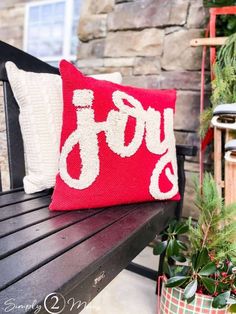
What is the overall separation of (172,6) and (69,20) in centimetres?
176

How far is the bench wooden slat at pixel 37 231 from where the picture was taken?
61cm

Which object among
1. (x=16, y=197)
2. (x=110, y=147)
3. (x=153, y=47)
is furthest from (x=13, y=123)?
(x=153, y=47)

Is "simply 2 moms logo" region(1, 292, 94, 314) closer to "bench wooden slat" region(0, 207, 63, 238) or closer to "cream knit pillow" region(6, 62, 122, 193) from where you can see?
"bench wooden slat" region(0, 207, 63, 238)

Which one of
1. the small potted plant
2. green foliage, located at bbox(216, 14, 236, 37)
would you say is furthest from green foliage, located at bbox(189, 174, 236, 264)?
green foliage, located at bbox(216, 14, 236, 37)

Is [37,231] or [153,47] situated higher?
[153,47]

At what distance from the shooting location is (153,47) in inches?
62.4

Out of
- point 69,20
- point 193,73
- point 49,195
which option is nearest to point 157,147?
point 49,195

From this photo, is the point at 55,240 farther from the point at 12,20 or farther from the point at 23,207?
the point at 12,20

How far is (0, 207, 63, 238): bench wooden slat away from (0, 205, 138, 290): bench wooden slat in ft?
0.28

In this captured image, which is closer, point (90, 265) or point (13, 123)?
point (90, 265)

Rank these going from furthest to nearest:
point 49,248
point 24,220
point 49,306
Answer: point 24,220 → point 49,248 → point 49,306

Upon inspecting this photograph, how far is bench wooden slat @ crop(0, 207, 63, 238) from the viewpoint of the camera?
2.28ft

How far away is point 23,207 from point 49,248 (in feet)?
0.89

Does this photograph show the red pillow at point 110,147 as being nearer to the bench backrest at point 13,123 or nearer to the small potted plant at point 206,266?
the small potted plant at point 206,266
